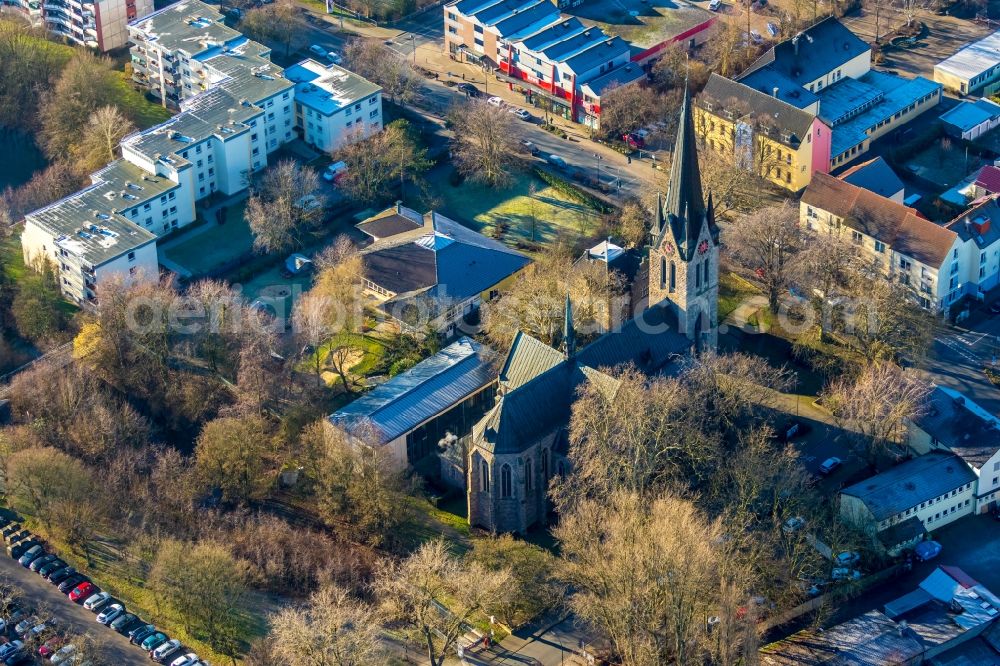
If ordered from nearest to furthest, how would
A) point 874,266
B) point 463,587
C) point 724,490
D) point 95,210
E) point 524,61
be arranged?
1. point 463,587
2. point 724,490
3. point 874,266
4. point 95,210
5. point 524,61

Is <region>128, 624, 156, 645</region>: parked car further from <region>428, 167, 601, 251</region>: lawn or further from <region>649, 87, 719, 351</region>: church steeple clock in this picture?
<region>428, 167, 601, 251</region>: lawn

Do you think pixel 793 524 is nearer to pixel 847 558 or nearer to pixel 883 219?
Answer: pixel 847 558

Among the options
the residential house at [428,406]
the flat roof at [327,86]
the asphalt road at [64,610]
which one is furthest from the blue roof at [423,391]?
the flat roof at [327,86]

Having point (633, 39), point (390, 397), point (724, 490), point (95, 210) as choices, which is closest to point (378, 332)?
point (390, 397)

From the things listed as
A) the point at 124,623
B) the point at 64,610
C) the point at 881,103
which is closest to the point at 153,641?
the point at 124,623

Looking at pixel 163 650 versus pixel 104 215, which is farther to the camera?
pixel 104 215

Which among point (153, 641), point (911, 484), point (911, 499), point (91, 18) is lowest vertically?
point (153, 641)

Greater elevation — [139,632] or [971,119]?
[971,119]

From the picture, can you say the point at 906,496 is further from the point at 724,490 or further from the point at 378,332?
the point at 378,332
